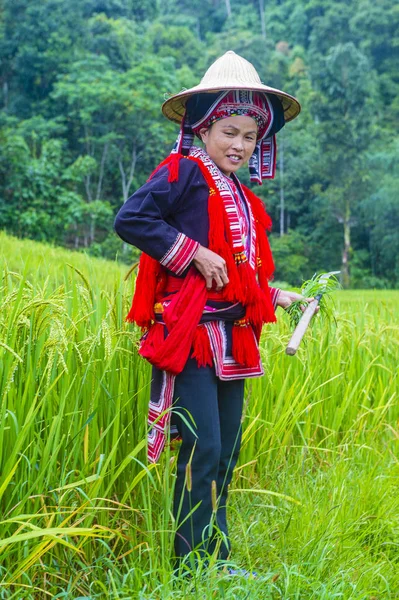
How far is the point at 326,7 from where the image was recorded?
4972cm

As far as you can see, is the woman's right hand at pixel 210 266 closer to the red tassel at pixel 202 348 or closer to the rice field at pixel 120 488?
the red tassel at pixel 202 348

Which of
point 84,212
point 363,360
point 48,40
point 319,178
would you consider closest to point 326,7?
point 319,178

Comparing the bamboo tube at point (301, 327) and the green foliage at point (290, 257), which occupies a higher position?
the green foliage at point (290, 257)

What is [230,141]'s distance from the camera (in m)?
1.98

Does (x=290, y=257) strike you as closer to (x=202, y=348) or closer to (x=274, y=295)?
(x=274, y=295)

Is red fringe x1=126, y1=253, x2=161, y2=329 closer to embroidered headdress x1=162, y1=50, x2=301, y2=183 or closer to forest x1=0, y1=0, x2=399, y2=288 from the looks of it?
embroidered headdress x1=162, y1=50, x2=301, y2=183

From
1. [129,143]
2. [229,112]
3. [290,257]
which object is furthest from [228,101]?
[290,257]

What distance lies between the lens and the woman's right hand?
1.87 meters

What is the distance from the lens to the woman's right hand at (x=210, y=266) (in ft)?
6.12

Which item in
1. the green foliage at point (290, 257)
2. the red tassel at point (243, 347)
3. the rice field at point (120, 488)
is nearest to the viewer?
the rice field at point (120, 488)

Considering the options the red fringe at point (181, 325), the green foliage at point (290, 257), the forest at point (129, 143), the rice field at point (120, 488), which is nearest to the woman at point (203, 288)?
the red fringe at point (181, 325)

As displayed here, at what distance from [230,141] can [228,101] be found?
11 cm

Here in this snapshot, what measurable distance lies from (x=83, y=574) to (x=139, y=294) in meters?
0.74

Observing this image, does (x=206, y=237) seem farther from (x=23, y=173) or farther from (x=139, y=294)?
(x=23, y=173)
